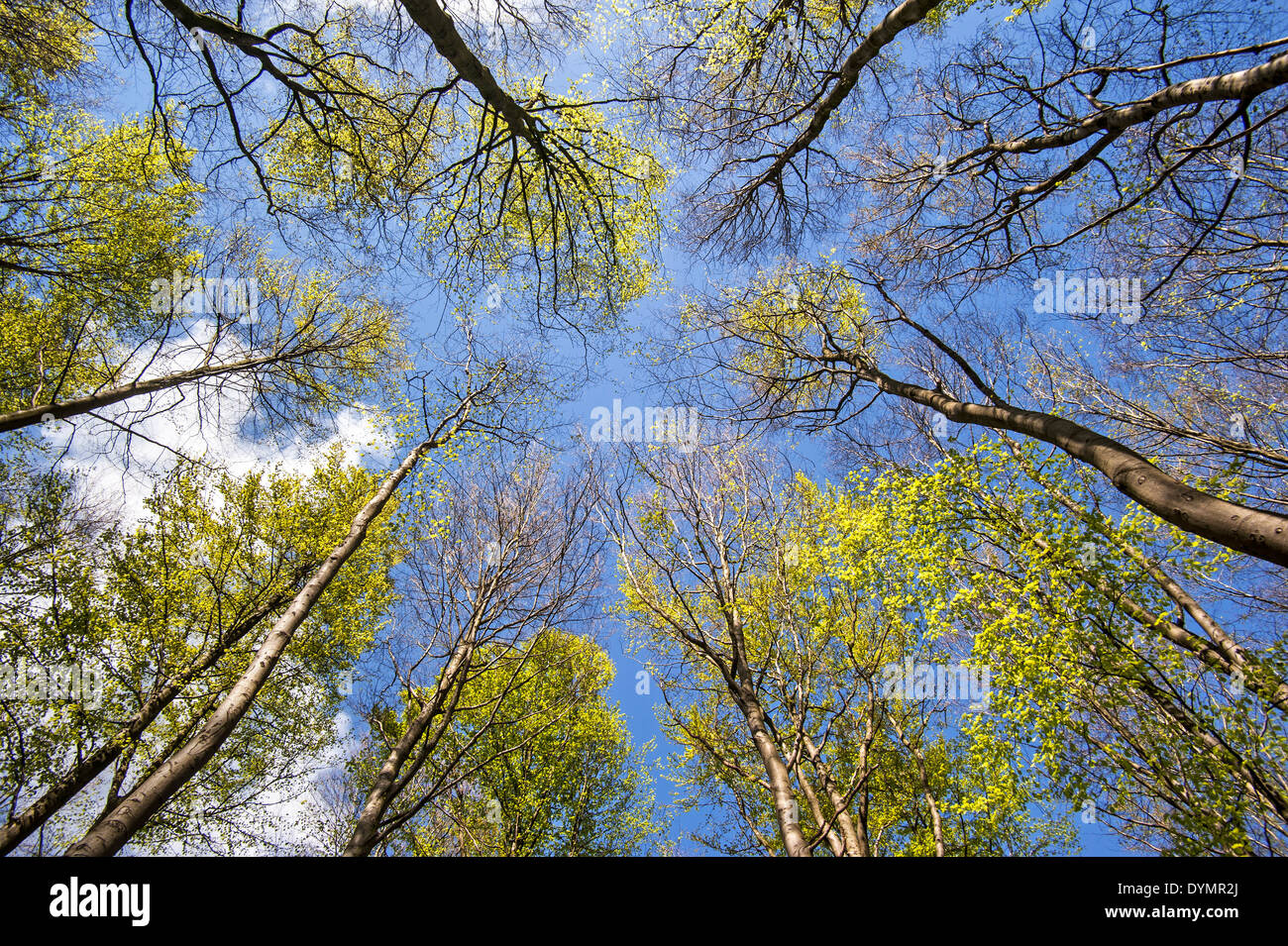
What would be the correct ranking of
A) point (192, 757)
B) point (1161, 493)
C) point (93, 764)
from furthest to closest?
point (93, 764) < point (192, 757) < point (1161, 493)

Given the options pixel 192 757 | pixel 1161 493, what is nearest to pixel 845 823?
pixel 1161 493

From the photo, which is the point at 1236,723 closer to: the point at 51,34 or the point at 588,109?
the point at 588,109

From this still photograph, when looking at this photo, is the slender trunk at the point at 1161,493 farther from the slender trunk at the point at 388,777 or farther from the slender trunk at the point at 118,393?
the slender trunk at the point at 118,393

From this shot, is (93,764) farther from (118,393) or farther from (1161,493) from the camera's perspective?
(1161,493)

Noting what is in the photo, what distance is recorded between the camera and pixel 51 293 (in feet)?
26.1

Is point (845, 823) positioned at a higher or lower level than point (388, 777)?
lower

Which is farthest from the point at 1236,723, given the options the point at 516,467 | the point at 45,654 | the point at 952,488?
the point at 45,654

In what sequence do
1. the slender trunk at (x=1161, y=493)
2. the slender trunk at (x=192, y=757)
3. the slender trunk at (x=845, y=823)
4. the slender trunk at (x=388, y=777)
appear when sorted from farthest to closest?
1. the slender trunk at (x=845, y=823)
2. the slender trunk at (x=388, y=777)
3. the slender trunk at (x=192, y=757)
4. the slender trunk at (x=1161, y=493)

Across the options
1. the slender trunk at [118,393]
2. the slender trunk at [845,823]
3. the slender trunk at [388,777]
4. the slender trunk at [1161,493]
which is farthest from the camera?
the slender trunk at [118,393]

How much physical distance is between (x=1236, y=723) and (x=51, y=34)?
16.2 metres

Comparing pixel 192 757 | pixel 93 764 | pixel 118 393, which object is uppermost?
pixel 118 393

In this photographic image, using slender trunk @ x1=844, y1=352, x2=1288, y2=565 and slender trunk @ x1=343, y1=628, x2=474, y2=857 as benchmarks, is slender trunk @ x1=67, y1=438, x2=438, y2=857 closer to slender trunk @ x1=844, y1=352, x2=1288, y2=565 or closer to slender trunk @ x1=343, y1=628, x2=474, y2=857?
slender trunk @ x1=343, y1=628, x2=474, y2=857

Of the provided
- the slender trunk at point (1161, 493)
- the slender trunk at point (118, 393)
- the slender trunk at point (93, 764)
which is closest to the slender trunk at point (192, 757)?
the slender trunk at point (93, 764)

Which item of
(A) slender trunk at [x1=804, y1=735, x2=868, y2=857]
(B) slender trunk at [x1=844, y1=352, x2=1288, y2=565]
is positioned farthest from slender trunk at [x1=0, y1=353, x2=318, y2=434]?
(B) slender trunk at [x1=844, y1=352, x2=1288, y2=565]
